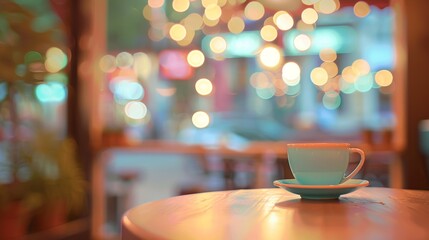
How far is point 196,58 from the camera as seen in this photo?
5.36 m

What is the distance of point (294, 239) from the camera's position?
67 cm

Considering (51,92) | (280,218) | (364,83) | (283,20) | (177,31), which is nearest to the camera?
(280,218)

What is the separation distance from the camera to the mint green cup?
1.02 m

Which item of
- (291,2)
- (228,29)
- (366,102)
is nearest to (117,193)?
(228,29)

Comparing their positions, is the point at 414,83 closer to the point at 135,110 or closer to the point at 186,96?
the point at 186,96

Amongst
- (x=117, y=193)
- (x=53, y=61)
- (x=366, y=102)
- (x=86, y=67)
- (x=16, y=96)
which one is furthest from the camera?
(x=366, y=102)

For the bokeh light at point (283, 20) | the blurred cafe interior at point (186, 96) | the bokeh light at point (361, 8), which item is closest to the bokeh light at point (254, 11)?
the blurred cafe interior at point (186, 96)

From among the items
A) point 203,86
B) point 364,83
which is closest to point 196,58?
point 203,86

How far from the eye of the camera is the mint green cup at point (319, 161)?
102 centimetres

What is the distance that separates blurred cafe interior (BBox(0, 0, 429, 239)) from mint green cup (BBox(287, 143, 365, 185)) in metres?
1.02

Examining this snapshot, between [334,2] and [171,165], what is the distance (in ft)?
11.3

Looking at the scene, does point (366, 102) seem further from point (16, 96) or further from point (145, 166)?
point (16, 96)

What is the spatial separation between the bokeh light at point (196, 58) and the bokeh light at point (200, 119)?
0.55 meters

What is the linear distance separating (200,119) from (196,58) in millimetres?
663
